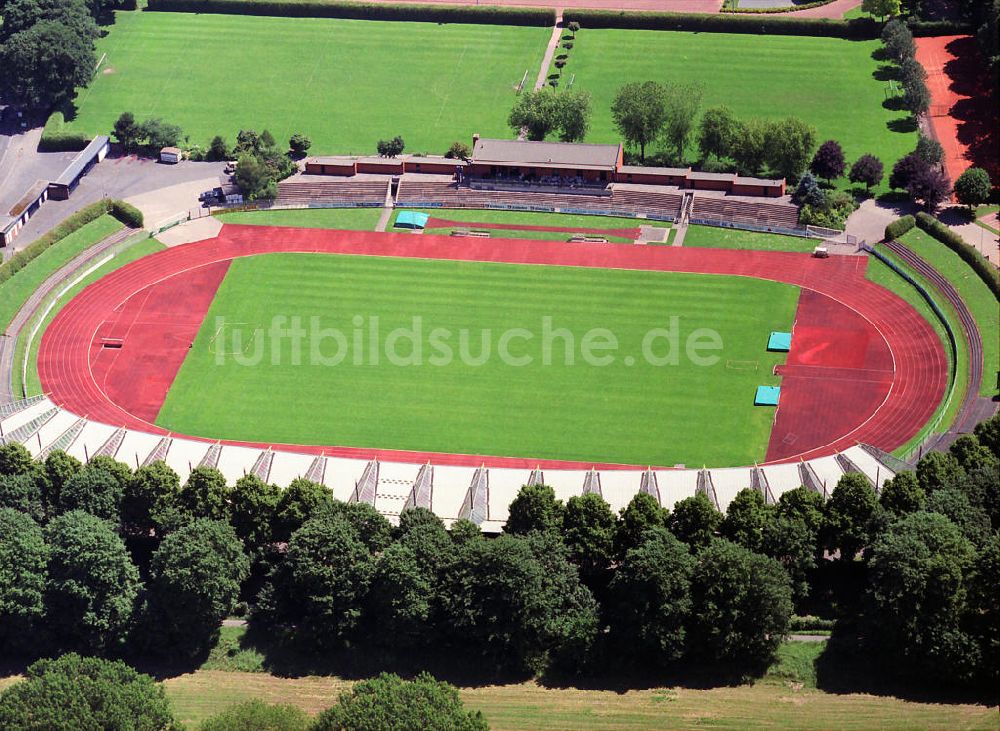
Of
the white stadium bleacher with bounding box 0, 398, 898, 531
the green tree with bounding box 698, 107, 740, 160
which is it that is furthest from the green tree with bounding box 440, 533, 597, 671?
the green tree with bounding box 698, 107, 740, 160

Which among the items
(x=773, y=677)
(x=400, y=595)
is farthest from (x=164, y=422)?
(x=773, y=677)

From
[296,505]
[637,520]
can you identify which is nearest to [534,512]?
[637,520]

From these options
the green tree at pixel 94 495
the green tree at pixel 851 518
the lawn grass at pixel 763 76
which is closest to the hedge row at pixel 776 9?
the lawn grass at pixel 763 76

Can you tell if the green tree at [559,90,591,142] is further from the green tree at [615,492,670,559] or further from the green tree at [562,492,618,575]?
the green tree at [615,492,670,559]

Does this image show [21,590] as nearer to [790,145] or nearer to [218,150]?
[218,150]

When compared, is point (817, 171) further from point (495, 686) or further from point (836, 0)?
point (495, 686)

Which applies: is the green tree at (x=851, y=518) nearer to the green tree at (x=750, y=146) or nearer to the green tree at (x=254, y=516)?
the green tree at (x=254, y=516)

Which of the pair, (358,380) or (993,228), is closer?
(358,380)
